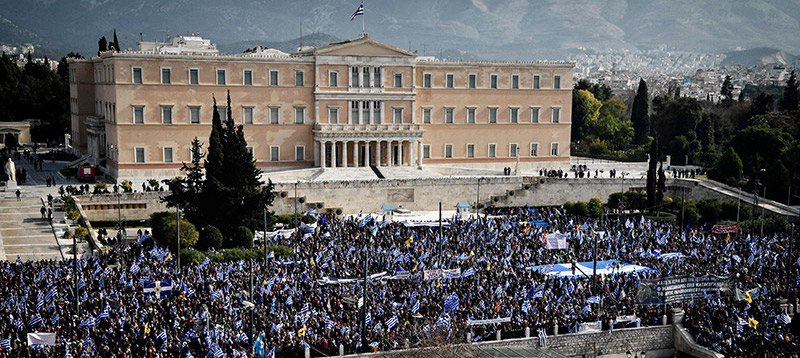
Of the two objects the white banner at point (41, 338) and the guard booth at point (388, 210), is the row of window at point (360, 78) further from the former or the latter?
the white banner at point (41, 338)

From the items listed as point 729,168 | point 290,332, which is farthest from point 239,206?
point 729,168

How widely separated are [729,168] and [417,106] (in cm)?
2257

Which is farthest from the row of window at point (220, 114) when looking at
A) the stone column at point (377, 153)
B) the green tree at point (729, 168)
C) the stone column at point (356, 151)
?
the green tree at point (729, 168)

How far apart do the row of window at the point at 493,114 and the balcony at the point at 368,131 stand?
1.66m

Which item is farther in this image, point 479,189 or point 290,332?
point 479,189

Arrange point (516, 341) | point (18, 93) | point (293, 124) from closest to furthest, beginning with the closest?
point (516, 341)
point (293, 124)
point (18, 93)

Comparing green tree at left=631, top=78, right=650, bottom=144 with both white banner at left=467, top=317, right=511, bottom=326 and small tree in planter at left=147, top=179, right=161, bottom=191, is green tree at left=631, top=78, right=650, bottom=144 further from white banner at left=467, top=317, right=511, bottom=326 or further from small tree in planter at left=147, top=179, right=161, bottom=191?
white banner at left=467, top=317, right=511, bottom=326

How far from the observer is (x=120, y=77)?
194 feet

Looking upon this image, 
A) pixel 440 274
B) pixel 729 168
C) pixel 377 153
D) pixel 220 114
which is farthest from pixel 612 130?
pixel 440 274

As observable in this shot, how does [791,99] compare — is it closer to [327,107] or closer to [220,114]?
[327,107]

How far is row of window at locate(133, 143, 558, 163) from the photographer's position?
60.4 m

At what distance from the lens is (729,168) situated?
2437 inches

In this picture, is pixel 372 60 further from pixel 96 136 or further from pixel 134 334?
pixel 134 334

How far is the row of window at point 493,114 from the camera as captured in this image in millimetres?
66938
